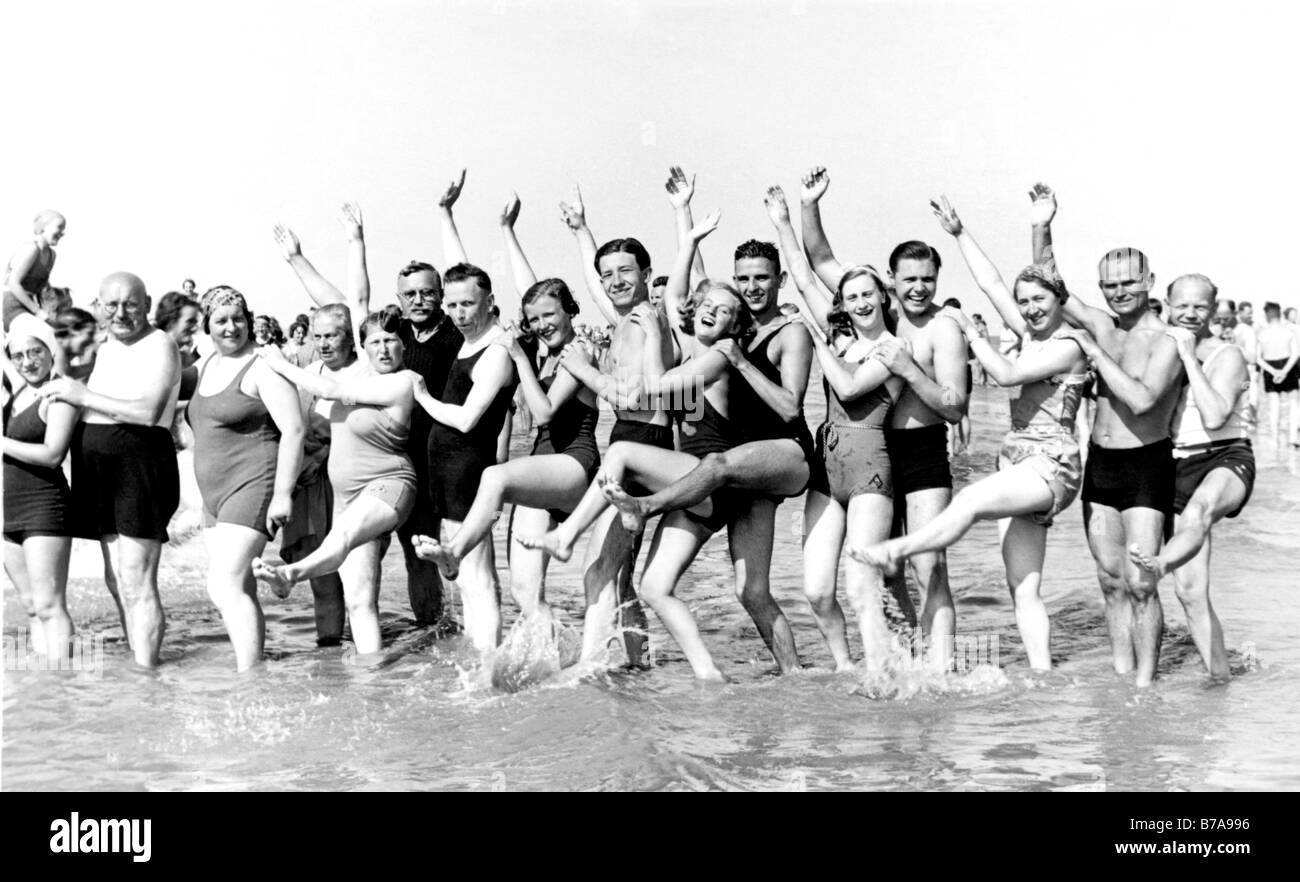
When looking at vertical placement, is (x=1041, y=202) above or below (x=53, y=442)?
above

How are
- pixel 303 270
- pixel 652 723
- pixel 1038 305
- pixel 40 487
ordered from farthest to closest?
pixel 303 270
pixel 40 487
pixel 1038 305
pixel 652 723

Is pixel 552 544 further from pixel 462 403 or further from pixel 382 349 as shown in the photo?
pixel 382 349

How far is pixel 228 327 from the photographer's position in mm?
7855

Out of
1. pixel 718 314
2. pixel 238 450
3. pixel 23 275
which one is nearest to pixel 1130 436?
pixel 718 314

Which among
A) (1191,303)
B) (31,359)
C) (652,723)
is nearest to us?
(652,723)

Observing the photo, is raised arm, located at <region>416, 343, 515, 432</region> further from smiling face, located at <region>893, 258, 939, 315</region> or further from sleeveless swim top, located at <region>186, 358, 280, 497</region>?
smiling face, located at <region>893, 258, 939, 315</region>

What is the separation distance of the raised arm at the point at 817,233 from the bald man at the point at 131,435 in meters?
3.46

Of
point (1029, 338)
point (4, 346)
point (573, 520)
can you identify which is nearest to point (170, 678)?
point (4, 346)

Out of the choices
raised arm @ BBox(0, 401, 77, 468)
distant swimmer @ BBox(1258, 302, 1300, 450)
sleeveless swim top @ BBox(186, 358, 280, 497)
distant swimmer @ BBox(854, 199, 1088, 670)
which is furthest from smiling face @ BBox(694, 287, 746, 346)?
distant swimmer @ BBox(1258, 302, 1300, 450)

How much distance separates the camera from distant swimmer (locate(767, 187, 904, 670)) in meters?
7.56

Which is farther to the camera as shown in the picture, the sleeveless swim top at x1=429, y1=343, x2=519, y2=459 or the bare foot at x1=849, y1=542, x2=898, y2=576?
the sleeveless swim top at x1=429, y1=343, x2=519, y2=459

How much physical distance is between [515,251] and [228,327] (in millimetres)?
1842

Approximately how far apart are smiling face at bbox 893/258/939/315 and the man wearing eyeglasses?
2526 millimetres

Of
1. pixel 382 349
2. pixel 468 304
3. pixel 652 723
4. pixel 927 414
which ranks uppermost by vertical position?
pixel 468 304
